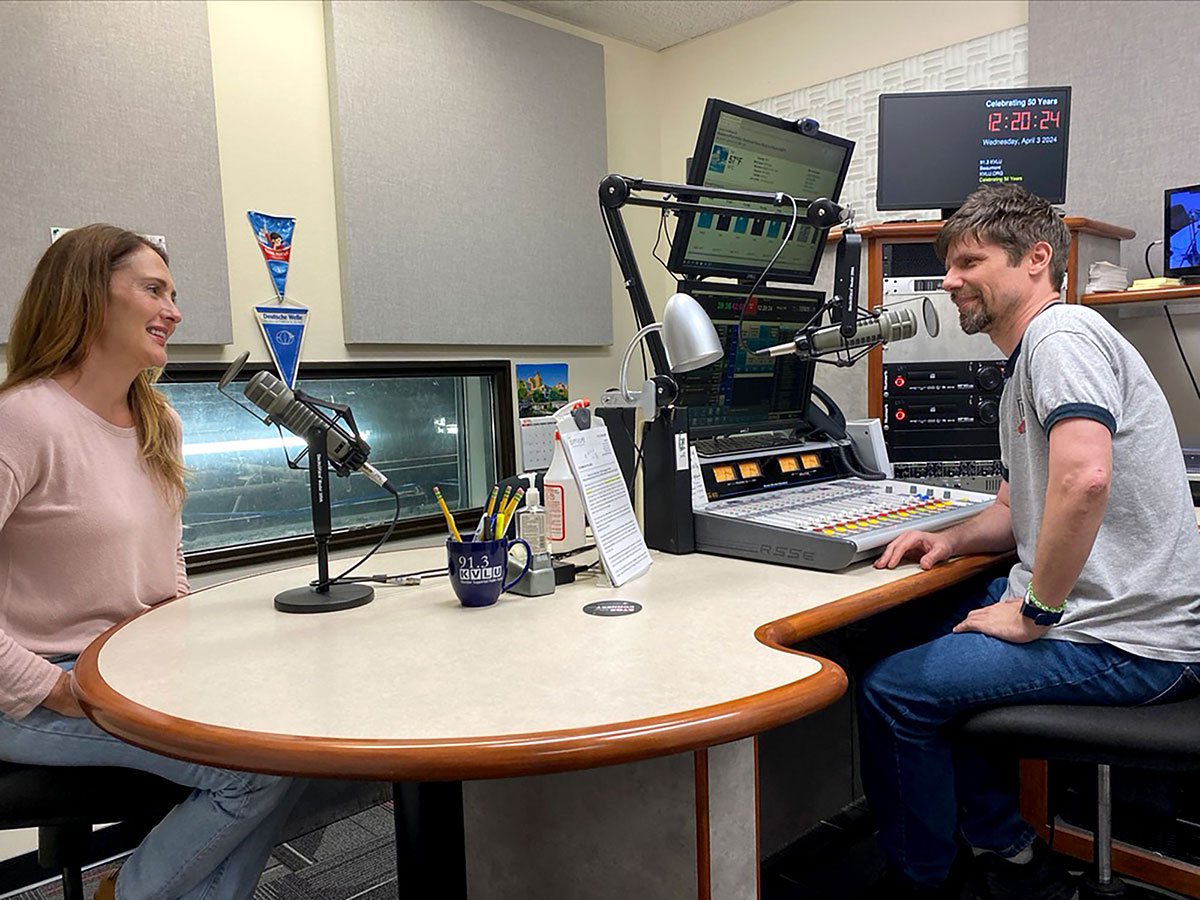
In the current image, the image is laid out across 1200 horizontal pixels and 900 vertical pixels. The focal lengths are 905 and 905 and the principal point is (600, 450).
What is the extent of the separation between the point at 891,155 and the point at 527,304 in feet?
4.64

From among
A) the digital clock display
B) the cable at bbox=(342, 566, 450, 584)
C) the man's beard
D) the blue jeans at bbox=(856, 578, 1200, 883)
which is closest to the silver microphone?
the man's beard

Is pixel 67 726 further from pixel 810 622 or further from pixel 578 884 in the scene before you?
pixel 810 622

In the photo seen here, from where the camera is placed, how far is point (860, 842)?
7.33 feet

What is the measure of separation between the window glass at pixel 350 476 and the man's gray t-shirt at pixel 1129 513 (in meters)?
1.96

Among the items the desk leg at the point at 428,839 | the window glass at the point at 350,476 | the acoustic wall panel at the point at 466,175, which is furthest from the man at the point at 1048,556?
the acoustic wall panel at the point at 466,175

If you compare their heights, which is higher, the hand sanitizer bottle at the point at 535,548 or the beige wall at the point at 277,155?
the beige wall at the point at 277,155

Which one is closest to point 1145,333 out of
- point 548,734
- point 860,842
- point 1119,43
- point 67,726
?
point 1119,43

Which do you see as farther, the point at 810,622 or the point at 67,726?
the point at 67,726

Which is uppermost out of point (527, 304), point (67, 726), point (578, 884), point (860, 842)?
point (527, 304)

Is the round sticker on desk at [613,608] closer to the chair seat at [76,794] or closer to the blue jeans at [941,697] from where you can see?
the blue jeans at [941,697]

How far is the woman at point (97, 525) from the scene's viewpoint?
1.36 m

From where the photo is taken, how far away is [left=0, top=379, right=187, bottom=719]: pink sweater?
4.86 feet

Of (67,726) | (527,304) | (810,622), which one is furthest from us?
(527,304)

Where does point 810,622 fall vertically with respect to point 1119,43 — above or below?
below
